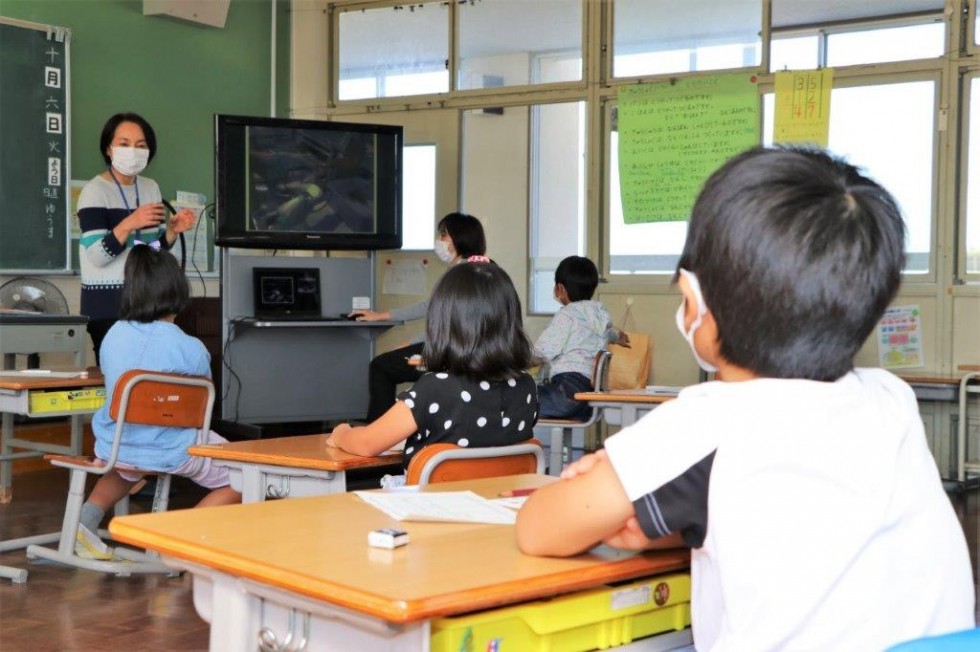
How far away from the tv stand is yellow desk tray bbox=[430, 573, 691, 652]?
442 centimetres

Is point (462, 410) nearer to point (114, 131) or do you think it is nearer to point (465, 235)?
point (114, 131)

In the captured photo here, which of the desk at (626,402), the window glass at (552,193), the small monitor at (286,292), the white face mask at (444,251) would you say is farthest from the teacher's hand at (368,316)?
the desk at (626,402)

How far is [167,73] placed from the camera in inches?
277

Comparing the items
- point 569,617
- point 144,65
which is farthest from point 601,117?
point 569,617

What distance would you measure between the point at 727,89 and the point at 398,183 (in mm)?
1850

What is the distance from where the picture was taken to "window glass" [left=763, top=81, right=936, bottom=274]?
5996 mm

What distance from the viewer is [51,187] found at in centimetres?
622

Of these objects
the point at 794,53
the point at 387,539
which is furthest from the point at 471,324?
the point at 794,53

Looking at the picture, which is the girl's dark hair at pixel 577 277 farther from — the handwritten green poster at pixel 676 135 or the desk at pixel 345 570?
the desk at pixel 345 570

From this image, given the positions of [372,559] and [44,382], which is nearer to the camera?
[372,559]

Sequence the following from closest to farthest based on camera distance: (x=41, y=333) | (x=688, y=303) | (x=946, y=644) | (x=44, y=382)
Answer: (x=946, y=644), (x=688, y=303), (x=44, y=382), (x=41, y=333)

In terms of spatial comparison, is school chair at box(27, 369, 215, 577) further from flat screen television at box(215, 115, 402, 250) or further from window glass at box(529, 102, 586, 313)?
window glass at box(529, 102, 586, 313)

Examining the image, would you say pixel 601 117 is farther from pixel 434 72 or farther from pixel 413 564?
pixel 413 564

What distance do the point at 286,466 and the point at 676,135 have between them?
168 inches
